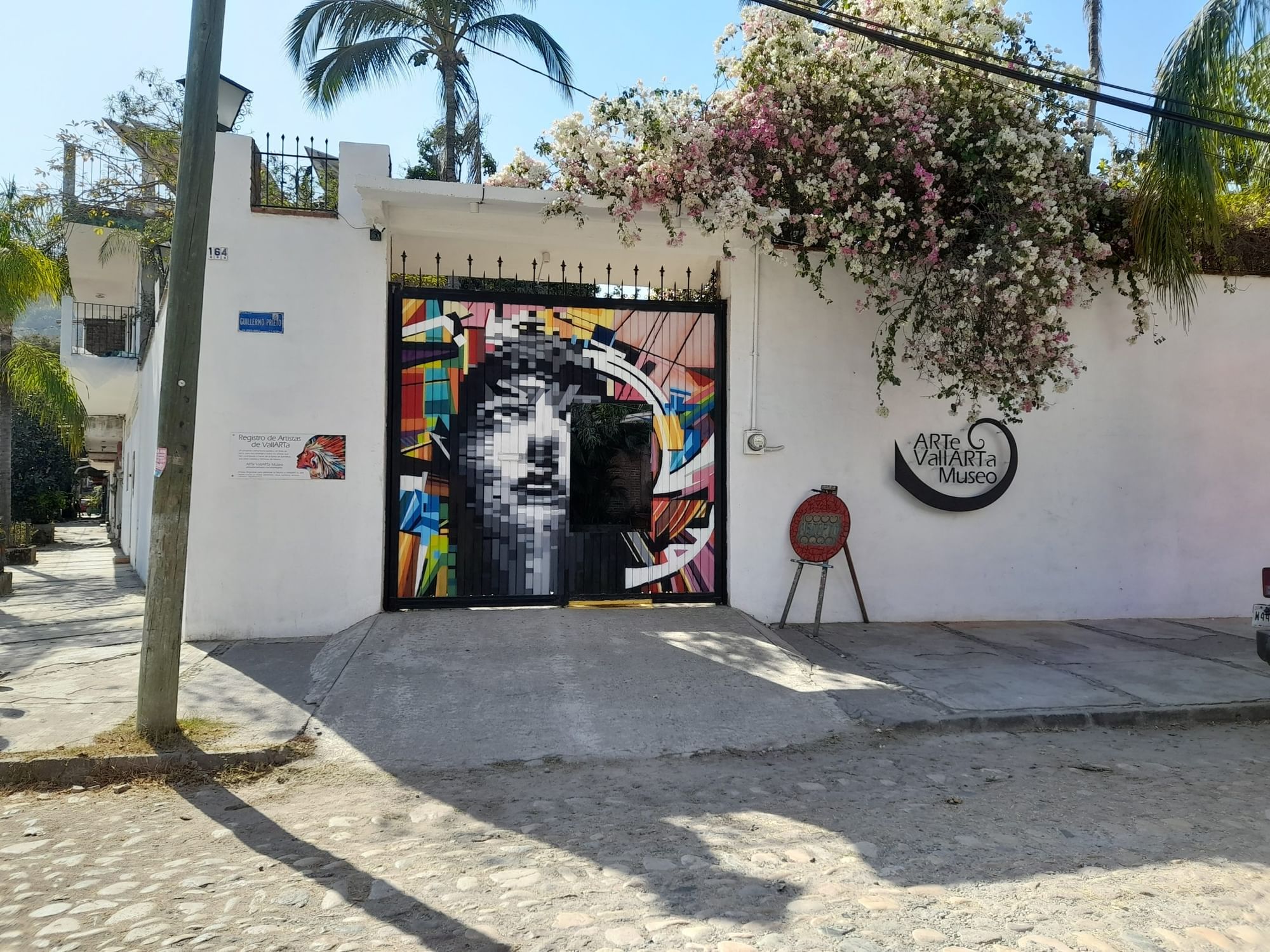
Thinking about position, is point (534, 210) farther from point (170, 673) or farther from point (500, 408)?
point (170, 673)

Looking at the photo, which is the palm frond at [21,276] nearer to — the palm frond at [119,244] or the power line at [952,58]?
the palm frond at [119,244]

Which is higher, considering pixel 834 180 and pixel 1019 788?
pixel 834 180

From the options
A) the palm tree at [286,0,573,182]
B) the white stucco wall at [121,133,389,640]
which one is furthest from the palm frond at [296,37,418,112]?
the white stucco wall at [121,133,389,640]

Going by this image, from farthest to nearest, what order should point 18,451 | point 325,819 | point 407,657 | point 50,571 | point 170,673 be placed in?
point 18,451 < point 50,571 < point 407,657 < point 170,673 < point 325,819

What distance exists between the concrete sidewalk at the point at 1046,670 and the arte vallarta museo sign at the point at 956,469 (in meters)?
1.24

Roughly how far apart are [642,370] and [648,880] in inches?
217

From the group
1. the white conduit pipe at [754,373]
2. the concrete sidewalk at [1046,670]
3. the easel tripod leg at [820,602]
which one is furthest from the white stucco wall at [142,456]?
the concrete sidewalk at [1046,670]

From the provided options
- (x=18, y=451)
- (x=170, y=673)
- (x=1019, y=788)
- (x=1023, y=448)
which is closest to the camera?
(x=1019, y=788)

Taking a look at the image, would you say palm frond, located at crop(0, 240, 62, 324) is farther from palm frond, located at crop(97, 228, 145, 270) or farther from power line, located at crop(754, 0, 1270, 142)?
power line, located at crop(754, 0, 1270, 142)

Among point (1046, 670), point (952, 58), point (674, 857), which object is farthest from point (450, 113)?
point (674, 857)

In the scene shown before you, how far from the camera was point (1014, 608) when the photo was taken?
9.10m

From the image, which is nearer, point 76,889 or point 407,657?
point 76,889

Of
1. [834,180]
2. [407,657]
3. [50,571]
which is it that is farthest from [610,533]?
[50,571]

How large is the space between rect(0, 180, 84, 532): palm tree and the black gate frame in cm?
926
